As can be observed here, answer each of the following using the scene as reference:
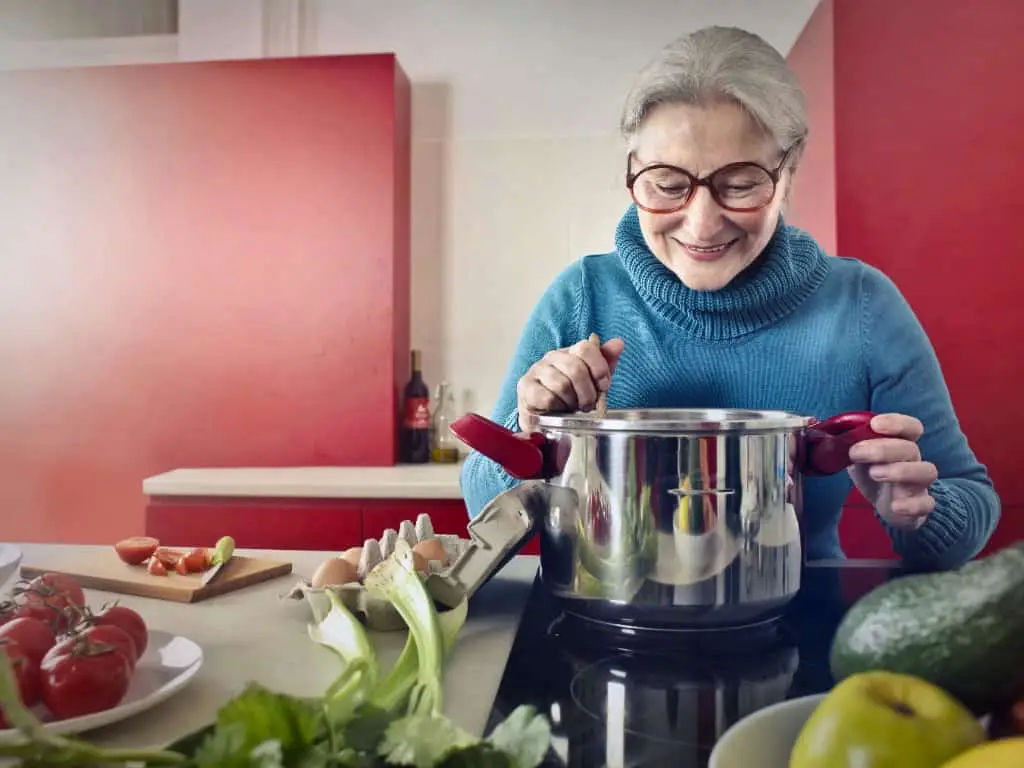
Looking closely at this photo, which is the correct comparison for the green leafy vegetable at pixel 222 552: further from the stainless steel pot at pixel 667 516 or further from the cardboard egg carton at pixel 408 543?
the stainless steel pot at pixel 667 516

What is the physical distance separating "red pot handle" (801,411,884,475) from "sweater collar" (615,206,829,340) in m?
0.40

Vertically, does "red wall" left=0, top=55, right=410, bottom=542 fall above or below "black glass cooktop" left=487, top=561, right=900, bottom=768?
above

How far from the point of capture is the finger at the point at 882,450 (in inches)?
24.9

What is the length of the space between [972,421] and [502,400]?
124 cm

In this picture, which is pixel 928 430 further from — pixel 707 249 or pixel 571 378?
pixel 571 378

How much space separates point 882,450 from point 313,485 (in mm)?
1427

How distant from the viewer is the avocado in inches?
15.2

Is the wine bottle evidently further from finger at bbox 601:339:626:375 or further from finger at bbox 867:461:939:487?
finger at bbox 867:461:939:487

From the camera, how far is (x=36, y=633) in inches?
19.6

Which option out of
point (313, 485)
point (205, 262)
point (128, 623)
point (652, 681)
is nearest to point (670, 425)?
point (652, 681)

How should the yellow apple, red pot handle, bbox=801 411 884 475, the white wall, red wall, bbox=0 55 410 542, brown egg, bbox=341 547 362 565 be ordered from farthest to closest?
the white wall → red wall, bbox=0 55 410 542 → brown egg, bbox=341 547 362 565 → red pot handle, bbox=801 411 884 475 → the yellow apple

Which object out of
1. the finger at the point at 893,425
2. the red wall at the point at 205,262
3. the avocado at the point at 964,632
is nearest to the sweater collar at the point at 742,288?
the finger at the point at 893,425

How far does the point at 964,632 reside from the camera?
390 mm

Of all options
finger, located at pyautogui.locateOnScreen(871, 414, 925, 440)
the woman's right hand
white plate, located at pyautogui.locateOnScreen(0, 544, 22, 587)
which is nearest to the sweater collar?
A: the woman's right hand
